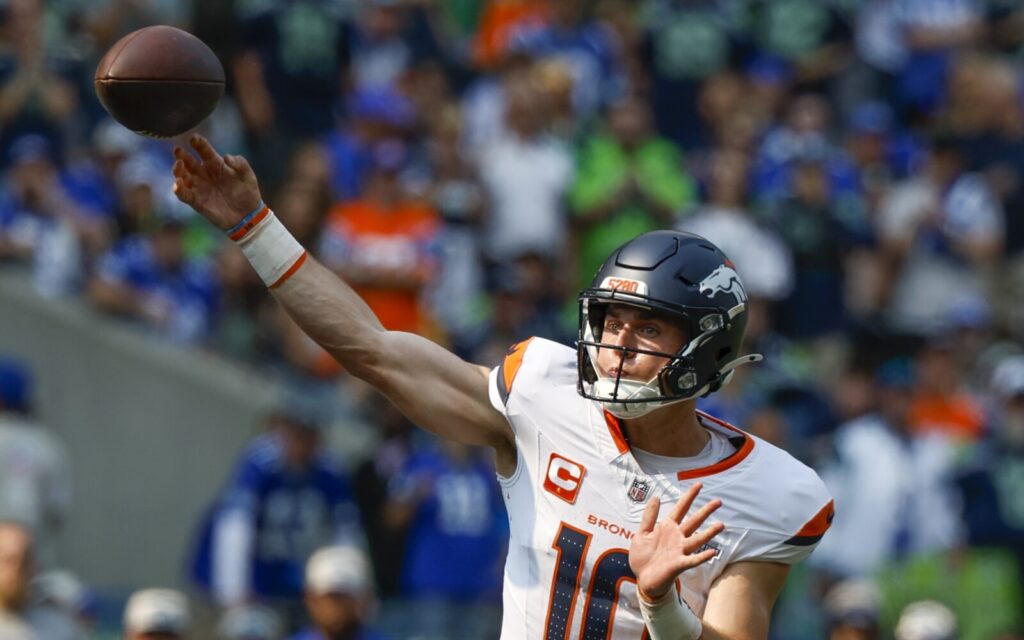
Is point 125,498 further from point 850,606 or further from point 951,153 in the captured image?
point 951,153

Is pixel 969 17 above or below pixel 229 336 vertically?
above

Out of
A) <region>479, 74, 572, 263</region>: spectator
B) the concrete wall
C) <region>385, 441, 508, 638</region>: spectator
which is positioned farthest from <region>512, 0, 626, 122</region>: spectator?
<region>385, 441, 508, 638</region>: spectator

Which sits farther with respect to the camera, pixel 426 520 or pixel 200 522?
pixel 200 522

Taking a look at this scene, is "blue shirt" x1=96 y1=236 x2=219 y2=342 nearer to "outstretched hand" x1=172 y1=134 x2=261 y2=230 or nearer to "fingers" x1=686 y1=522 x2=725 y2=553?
"outstretched hand" x1=172 y1=134 x2=261 y2=230

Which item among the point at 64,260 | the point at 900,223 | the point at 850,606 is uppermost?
the point at 900,223

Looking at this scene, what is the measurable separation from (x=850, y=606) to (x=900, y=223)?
14.6 ft

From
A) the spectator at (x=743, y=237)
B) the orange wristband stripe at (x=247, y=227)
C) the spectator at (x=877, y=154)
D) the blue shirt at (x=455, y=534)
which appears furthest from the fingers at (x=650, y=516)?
the spectator at (x=877, y=154)

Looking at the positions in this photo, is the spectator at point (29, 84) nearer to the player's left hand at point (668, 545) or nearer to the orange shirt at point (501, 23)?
the orange shirt at point (501, 23)

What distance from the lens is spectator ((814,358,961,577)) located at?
9797 millimetres

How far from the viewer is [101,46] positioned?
37.6ft

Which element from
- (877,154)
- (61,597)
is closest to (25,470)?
(61,597)

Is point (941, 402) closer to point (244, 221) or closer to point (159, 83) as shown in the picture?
point (244, 221)

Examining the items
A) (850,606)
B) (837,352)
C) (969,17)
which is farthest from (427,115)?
(850,606)

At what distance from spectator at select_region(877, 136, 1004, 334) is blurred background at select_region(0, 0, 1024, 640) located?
2cm
